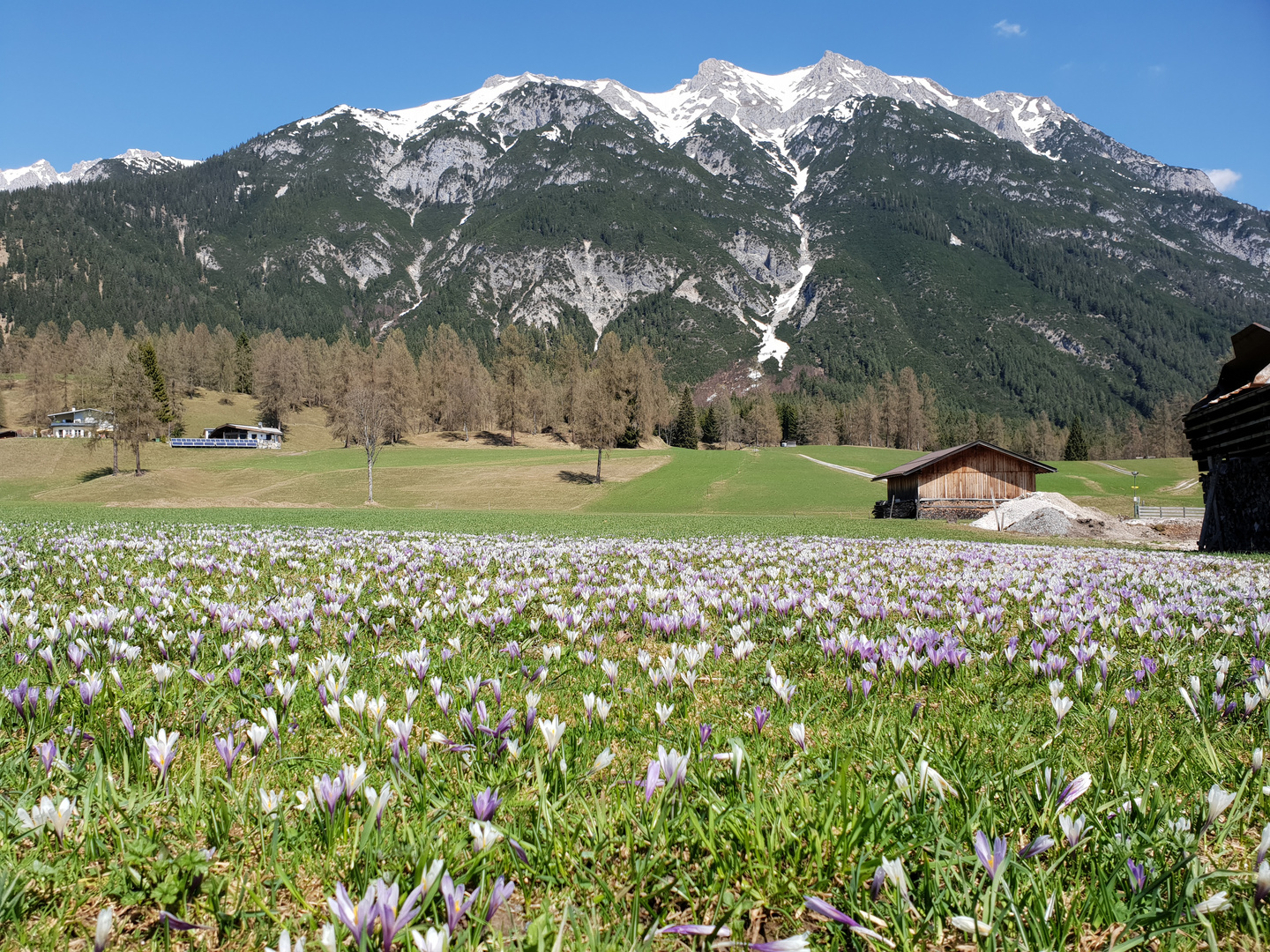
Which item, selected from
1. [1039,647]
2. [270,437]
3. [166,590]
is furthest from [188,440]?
[1039,647]

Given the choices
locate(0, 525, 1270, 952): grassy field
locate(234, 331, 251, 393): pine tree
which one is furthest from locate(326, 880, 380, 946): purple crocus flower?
locate(234, 331, 251, 393): pine tree

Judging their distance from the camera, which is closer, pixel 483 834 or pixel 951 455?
pixel 483 834

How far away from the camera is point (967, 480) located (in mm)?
49094

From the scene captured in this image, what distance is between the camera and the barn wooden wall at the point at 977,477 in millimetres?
48844

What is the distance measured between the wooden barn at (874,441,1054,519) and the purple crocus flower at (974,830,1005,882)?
5089 centimetres

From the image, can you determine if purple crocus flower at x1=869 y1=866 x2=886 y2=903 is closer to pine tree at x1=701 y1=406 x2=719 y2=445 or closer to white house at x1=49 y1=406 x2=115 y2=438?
white house at x1=49 y1=406 x2=115 y2=438

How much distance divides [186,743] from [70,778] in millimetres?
568

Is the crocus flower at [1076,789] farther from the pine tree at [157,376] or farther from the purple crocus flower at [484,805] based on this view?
the pine tree at [157,376]

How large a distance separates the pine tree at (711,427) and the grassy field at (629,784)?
146m

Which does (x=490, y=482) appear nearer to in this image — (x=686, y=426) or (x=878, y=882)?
(x=878, y=882)

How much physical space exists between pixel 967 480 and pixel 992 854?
178ft

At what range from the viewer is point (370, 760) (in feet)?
9.19

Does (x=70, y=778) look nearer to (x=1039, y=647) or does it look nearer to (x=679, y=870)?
(x=679, y=870)

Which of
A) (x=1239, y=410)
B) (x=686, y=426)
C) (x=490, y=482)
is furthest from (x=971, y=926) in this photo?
(x=686, y=426)
